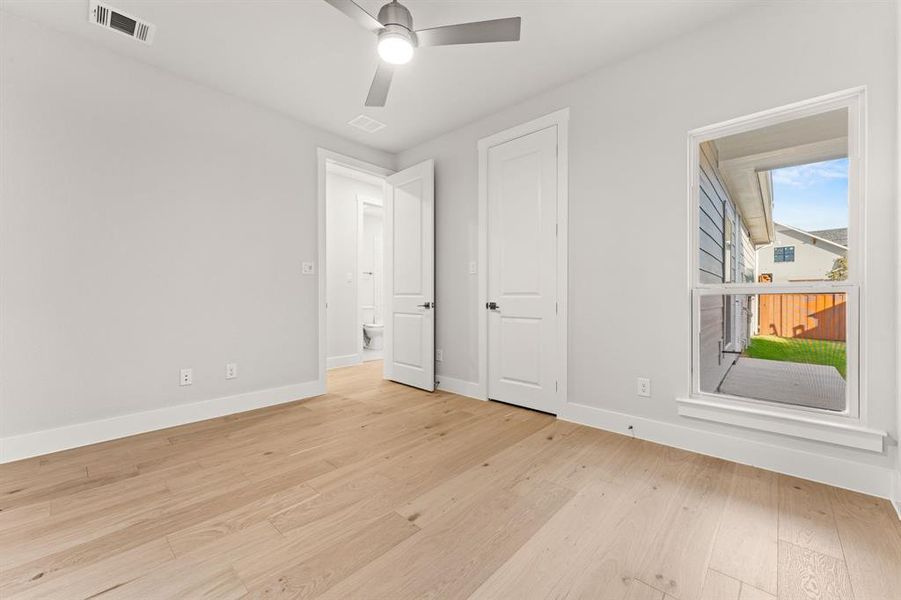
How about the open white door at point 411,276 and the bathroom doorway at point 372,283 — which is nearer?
the open white door at point 411,276

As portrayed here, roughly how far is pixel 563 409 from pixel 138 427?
3.11 meters

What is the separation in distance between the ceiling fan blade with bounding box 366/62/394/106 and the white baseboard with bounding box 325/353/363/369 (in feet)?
12.1

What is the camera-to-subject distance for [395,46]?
1946mm

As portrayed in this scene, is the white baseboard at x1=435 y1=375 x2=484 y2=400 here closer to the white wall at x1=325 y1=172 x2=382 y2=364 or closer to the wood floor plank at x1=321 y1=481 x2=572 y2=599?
the wood floor plank at x1=321 y1=481 x2=572 y2=599

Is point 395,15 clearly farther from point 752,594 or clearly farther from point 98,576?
point 752,594

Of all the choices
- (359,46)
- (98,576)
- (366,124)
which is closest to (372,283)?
(366,124)

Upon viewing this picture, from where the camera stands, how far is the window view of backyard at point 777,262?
2057mm

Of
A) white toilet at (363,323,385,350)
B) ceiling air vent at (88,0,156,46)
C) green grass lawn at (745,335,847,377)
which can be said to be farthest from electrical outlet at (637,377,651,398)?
white toilet at (363,323,385,350)

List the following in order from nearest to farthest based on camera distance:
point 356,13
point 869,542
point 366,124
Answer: point 869,542 < point 356,13 < point 366,124

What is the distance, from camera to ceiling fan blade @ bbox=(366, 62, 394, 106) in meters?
2.17

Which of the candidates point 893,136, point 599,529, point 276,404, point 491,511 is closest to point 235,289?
point 276,404

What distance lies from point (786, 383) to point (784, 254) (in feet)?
2.44

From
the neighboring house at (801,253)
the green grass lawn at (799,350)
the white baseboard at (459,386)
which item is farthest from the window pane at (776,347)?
the white baseboard at (459,386)

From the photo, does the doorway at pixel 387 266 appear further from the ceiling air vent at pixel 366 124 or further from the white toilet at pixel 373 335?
the ceiling air vent at pixel 366 124
